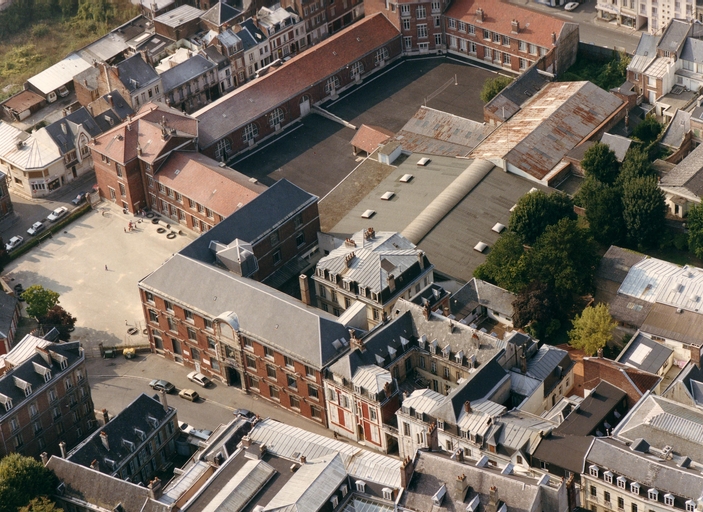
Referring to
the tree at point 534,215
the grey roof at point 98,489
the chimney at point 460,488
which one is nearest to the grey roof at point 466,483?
the chimney at point 460,488

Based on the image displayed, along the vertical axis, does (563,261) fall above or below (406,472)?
above

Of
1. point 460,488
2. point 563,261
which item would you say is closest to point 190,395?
point 460,488

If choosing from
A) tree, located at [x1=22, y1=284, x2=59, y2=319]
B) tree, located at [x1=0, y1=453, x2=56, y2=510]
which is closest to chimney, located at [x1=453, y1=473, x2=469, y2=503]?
tree, located at [x1=0, y1=453, x2=56, y2=510]

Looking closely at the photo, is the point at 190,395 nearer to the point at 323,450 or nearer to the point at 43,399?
the point at 43,399

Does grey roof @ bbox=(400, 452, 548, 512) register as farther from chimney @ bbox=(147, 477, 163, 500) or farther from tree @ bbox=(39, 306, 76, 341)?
tree @ bbox=(39, 306, 76, 341)

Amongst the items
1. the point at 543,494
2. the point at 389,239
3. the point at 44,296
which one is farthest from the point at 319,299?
the point at 543,494

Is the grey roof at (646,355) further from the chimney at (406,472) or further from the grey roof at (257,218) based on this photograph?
the grey roof at (257,218)
